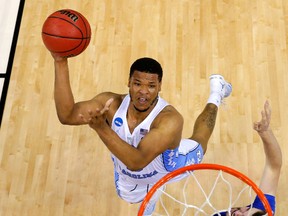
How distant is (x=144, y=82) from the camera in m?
2.67

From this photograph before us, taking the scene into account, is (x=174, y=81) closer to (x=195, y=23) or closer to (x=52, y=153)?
(x=195, y=23)

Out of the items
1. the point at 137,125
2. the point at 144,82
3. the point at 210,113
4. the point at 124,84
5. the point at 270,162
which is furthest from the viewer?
the point at 124,84

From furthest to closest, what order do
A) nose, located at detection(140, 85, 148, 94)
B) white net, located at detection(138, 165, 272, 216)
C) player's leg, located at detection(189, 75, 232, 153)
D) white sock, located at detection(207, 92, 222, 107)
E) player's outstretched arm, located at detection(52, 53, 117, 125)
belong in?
white sock, located at detection(207, 92, 222, 107)
white net, located at detection(138, 165, 272, 216)
player's leg, located at detection(189, 75, 232, 153)
nose, located at detection(140, 85, 148, 94)
player's outstretched arm, located at detection(52, 53, 117, 125)

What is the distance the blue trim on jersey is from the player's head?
379 mm

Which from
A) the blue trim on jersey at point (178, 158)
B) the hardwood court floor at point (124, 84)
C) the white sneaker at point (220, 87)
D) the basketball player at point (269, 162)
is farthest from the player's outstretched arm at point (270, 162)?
the white sneaker at point (220, 87)

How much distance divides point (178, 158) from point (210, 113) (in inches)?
27.0

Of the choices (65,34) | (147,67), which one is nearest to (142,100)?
(147,67)

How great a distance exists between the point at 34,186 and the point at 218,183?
147 cm

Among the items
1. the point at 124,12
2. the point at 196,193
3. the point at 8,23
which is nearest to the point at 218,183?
the point at 196,193

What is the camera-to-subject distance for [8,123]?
13.4ft

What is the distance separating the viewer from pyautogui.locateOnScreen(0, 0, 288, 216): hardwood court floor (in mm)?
3734

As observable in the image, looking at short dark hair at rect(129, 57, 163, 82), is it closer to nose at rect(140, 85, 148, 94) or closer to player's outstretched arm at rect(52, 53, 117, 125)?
nose at rect(140, 85, 148, 94)

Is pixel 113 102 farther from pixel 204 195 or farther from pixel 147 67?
pixel 204 195

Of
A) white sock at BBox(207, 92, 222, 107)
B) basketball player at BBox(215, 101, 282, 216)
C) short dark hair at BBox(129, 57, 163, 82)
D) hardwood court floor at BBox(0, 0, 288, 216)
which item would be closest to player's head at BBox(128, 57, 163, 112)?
short dark hair at BBox(129, 57, 163, 82)
